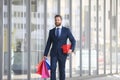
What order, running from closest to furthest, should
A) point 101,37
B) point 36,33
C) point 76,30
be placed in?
1. point 36,33
2. point 76,30
3. point 101,37

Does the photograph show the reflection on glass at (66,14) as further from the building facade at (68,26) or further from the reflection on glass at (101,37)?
the reflection on glass at (101,37)

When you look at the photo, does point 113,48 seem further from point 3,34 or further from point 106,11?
point 3,34

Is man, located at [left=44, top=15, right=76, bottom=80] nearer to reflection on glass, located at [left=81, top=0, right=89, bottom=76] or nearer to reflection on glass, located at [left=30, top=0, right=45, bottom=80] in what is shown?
reflection on glass, located at [left=30, top=0, right=45, bottom=80]

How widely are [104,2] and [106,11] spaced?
48cm

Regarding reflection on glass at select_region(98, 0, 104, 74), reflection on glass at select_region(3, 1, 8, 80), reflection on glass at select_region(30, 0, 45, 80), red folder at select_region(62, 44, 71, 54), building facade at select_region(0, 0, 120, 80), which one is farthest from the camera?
reflection on glass at select_region(98, 0, 104, 74)

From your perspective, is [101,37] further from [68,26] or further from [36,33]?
[36,33]

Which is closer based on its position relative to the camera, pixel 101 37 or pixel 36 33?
pixel 36 33

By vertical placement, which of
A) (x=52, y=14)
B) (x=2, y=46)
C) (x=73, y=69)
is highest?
(x=52, y=14)

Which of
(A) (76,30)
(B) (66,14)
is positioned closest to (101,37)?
(A) (76,30)

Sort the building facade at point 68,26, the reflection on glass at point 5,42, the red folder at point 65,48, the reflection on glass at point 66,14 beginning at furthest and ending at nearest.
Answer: the reflection on glass at point 66,14, the building facade at point 68,26, the reflection on glass at point 5,42, the red folder at point 65,48

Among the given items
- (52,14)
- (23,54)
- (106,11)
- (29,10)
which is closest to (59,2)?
(52,14)

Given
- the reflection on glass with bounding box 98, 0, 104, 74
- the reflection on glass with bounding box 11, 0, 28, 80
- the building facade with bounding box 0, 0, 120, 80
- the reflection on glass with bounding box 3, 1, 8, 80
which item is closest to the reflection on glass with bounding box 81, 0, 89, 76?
the building facade with bounding box 0, 0, 120, 80

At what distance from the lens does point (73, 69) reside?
14.4 meters

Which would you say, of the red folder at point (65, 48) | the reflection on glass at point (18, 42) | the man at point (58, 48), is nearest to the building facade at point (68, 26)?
the reflection on glass at point (18, 42)
